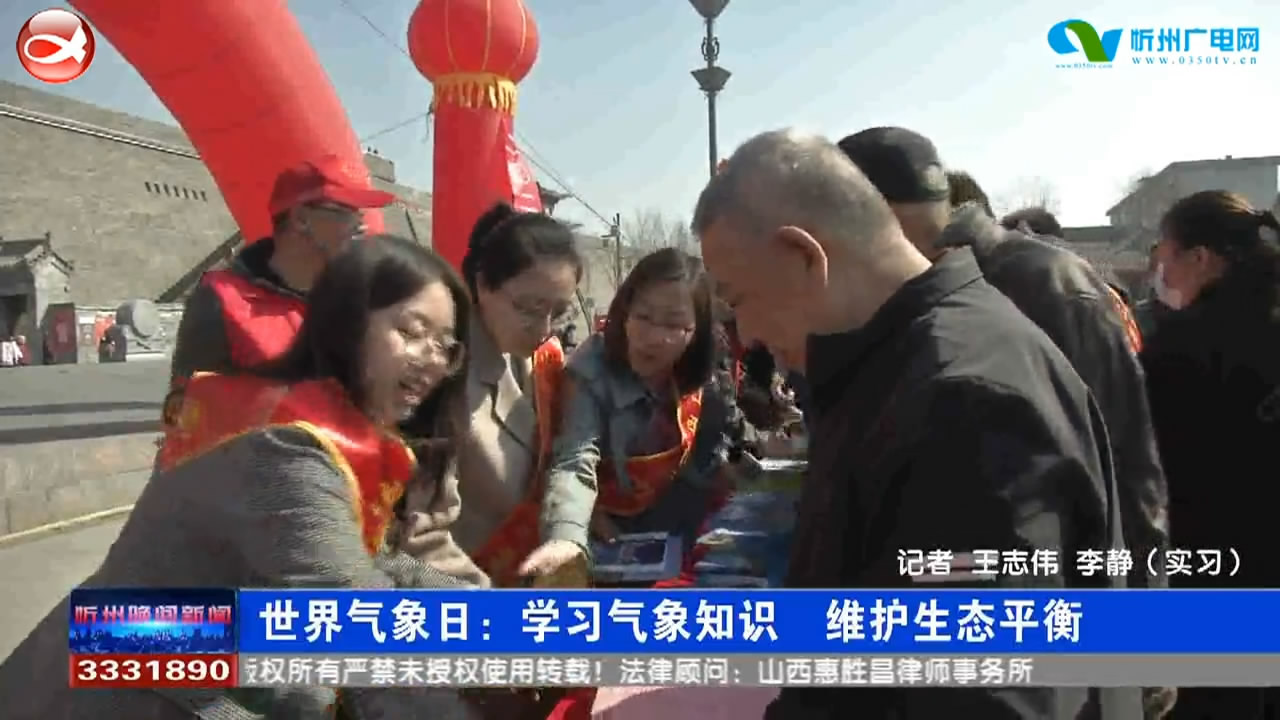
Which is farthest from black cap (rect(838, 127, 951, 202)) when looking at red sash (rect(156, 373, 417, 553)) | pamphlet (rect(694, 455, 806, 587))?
red sash (rect(156, 373, 417, 553))

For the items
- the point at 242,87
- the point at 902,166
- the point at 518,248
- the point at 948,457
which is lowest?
the point at 948,457

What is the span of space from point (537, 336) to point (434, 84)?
3.01 meters

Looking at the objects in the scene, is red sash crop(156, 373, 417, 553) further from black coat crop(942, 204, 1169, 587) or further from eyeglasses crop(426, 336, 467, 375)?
black coat crop(942, 204, 1169, 587)

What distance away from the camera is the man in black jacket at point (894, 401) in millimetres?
588

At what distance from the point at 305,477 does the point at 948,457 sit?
532mm

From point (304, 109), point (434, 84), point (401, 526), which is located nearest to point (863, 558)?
point (401, 526)

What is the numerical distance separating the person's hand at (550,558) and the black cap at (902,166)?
2.22 ft

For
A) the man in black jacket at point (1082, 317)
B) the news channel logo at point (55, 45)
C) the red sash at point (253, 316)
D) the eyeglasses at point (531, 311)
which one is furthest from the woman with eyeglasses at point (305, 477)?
the news channel logo at point (55, 45)

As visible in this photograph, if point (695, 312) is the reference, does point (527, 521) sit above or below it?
below

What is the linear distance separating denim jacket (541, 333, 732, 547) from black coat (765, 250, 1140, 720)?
0.59 m

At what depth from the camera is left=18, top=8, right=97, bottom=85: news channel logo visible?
1832mm

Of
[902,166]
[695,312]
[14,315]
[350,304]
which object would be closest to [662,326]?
[695,312]

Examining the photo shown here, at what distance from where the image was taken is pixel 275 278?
1651 millimetres

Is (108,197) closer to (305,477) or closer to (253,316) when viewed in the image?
(253,316)
